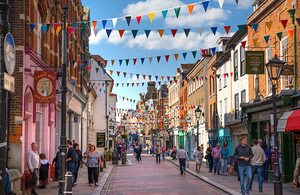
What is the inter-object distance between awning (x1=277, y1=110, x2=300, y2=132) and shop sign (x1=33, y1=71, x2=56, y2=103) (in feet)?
29.7

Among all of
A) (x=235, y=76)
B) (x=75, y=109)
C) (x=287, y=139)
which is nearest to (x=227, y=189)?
(x=287, y=139)

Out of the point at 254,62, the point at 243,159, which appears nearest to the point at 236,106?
the point at 254,62

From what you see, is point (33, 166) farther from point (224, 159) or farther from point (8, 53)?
point (224, 159)

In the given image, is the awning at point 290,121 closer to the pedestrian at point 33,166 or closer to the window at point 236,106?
the pedestrian at point 33,166

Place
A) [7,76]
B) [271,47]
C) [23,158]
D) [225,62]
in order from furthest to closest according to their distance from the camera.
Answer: [225,62] < [271,47] < [23,158] < [7,76]

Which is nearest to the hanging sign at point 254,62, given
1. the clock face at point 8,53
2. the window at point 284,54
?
the window at point 284,54

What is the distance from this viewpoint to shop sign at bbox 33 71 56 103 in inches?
557

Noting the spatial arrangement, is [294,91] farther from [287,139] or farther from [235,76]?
[235,76]

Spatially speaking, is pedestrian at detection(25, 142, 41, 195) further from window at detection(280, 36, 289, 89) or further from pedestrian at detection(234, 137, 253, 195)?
window at detection(280, 36, 289, 89)

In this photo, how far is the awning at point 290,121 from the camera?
14.8 m

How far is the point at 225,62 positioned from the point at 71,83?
473 inches

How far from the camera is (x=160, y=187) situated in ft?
52.5

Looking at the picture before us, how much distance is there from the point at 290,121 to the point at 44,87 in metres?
9.50

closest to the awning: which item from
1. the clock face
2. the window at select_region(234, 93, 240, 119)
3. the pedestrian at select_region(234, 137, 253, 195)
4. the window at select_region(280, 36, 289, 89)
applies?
the window at select_region(280, 36, 289, 89)
